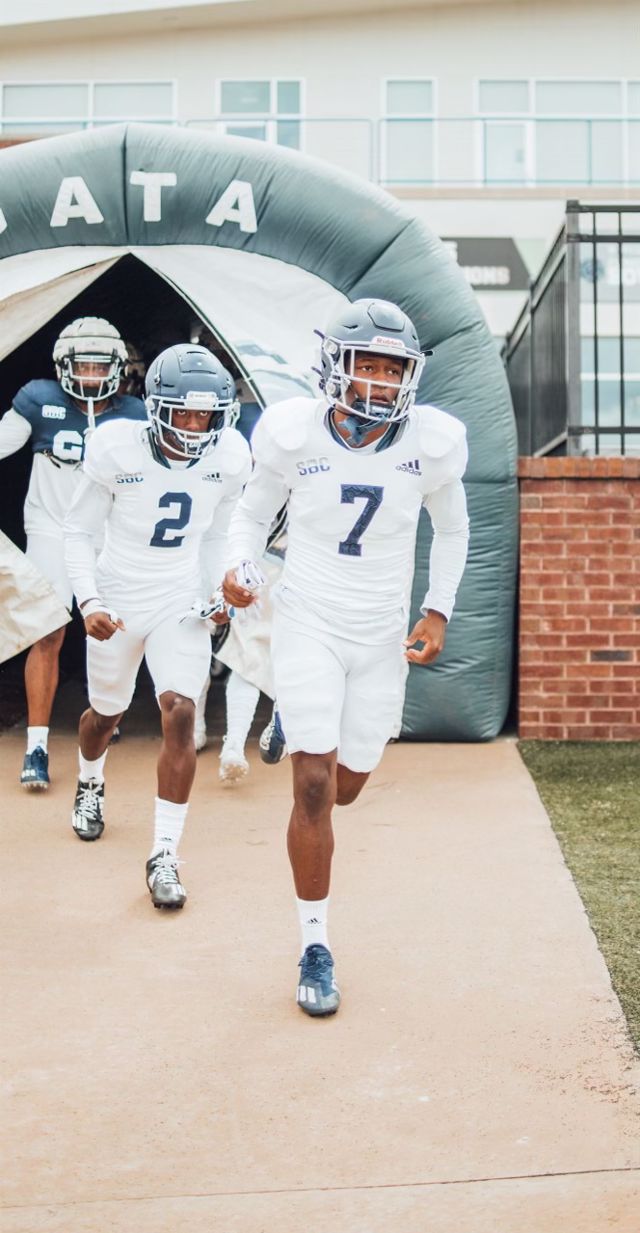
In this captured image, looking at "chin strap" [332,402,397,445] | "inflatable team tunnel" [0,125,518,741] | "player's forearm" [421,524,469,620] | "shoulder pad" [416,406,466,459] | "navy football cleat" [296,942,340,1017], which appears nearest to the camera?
"navy football cleat" [296,942,340,1017]

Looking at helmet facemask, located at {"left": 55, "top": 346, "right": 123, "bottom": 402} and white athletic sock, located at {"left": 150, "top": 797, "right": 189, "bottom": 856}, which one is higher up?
helmet facemask, located at {"left": 55, "top": 346, "right": 123, "bottom": 402}

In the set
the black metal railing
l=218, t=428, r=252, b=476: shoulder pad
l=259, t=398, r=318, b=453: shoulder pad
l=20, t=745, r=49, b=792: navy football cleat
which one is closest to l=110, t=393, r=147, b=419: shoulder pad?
l=218, t=428, r=252, b=476: shoulder pad

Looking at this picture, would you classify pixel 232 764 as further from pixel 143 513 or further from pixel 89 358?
pixel 89 358

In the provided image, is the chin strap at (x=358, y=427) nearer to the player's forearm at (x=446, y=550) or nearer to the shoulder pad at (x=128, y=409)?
the player's forearm at (x=446, y=550)

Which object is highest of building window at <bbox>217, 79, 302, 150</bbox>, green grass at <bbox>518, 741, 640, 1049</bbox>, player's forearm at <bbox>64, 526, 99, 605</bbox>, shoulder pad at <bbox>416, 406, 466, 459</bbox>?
building window at <bbox>217, 79, 302, 150</bbox>

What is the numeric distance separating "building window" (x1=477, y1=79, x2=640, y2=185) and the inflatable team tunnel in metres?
13.1

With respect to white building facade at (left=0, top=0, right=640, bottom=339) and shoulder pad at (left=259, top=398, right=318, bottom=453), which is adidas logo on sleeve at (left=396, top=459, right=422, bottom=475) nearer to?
shoulder pad at (left=259, top=398, right=318, bottom=453)

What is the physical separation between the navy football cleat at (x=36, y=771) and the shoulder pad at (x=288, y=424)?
104 inches

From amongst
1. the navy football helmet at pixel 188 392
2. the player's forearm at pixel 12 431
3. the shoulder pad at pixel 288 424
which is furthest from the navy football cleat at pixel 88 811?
the shoulder pad at pixel 288 424

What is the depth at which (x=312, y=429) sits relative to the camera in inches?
144

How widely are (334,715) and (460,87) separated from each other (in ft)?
60.3

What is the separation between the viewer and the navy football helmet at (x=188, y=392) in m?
4.33

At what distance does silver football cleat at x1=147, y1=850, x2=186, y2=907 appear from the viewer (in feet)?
14.1

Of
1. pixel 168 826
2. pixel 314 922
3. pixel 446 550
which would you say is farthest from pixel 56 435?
pixel 314 922
